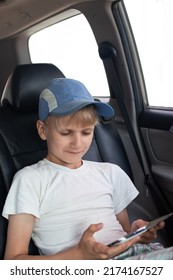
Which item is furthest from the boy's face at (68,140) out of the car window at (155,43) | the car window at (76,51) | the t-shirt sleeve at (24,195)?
the car window at (76,51)

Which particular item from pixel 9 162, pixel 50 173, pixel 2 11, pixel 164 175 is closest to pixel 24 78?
pixel 9 162

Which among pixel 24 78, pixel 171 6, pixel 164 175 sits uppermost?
pixel 171 6

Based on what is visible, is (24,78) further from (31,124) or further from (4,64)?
(4,64)

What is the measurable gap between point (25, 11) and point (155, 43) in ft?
2.95

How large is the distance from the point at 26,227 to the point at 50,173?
8.2 inches

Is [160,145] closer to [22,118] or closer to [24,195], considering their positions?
[22,118]

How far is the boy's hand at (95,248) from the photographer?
114cm

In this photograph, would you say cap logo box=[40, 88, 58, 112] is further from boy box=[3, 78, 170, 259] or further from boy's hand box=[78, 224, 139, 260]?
boy's hand box=[78, 224, 139, 260]

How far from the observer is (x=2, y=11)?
2.57 meters

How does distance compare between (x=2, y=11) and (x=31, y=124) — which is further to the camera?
(x=2, y=11)

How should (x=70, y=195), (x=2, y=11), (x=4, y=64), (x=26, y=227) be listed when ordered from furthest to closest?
(x=4, y=64), (x=2, y=11), (x=70, y=195), (x=26, y=227)

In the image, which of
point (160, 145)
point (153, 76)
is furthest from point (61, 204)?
point (153, 76)

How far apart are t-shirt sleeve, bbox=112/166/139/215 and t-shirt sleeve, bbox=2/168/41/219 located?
1.01 ft

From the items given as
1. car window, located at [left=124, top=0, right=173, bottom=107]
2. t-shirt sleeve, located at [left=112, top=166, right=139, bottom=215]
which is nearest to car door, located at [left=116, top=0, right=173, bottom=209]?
car window, located at [left=124, top=0, right=173, bottom=107]
